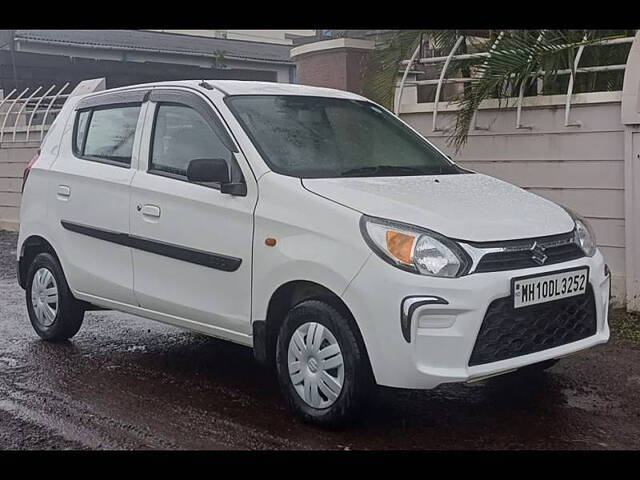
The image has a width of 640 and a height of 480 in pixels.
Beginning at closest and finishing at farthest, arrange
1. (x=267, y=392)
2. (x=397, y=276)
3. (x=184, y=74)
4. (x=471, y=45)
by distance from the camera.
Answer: (x=397, y=276), (x=267, y=392), (x=471, y=45), (x=184, y=74)

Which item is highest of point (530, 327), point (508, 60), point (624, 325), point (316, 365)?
point (508, 60)

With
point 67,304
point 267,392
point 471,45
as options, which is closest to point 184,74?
point 471,45

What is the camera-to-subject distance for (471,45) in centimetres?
850

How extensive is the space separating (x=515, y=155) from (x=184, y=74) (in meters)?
16.8

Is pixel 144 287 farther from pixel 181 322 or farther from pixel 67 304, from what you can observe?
pixel 67 304

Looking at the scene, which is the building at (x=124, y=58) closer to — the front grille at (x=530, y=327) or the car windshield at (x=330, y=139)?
the car windshield at (x=330, y=139)

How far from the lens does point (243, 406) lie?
4.94 meters

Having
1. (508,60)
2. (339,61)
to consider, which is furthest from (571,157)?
(339,61)

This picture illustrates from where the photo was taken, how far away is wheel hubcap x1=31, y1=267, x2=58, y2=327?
21.1ft

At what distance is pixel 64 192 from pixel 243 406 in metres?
2.26

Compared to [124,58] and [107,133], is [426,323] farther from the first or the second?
[124,58]

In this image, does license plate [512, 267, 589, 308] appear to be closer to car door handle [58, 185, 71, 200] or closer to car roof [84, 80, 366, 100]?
car roof [84, 80, 366, 100]

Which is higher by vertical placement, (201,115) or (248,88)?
(248,88)

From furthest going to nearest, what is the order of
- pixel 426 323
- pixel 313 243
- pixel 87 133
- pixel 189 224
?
pixel 87 133, pixel 189 224, pixel 313 243, pixel 426 323
